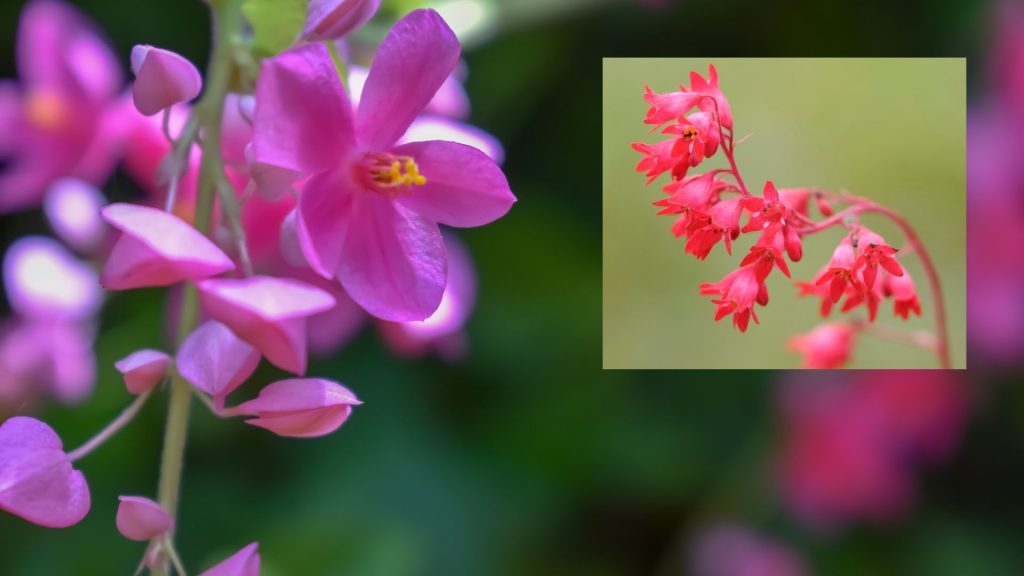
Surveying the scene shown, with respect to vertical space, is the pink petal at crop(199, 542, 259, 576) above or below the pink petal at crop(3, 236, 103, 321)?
below

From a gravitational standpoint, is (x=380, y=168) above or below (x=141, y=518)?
above

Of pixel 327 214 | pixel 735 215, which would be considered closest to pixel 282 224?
pixel 327 214

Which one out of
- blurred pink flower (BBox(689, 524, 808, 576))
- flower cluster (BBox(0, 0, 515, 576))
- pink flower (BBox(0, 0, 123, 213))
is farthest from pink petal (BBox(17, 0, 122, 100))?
blurred pink flower (BBox(689, 524, 808, 576))

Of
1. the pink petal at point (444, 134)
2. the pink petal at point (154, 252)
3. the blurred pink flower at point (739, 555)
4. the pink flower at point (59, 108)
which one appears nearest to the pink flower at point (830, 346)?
the pink petal at point (444, 134)

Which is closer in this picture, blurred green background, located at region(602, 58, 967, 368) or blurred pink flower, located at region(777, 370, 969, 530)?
blurred green background, located at region(602, 58, 967, 368)

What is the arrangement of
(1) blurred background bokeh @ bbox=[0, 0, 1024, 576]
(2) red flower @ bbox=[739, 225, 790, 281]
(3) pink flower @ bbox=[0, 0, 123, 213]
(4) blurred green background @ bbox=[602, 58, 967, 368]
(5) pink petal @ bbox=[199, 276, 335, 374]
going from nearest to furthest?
(5) pink petal @ bbox=[199, 276, 335, 374]
(2) red flower @ bbox=[739, 225, 790, 281]
(4) blurred green background @ bbox=[602, 58, 967, 368]
(3) pink flower @ bbox=[0, 0, 123, 213]
(1) blurred background bokeh @ bbox=[0, 0, 1024, 576]

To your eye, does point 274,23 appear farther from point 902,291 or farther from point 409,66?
point 902,291

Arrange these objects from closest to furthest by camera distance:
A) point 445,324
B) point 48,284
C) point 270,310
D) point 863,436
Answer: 1. point 270,310
2. point 445,324
3. point 48,284
4. point 863,436

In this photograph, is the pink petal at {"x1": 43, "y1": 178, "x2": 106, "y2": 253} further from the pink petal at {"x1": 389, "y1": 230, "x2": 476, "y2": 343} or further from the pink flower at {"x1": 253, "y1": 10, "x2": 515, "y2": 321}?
the pink flower at {"x1": 253, "y1": 10, "x2": 515, "y2": 321}
